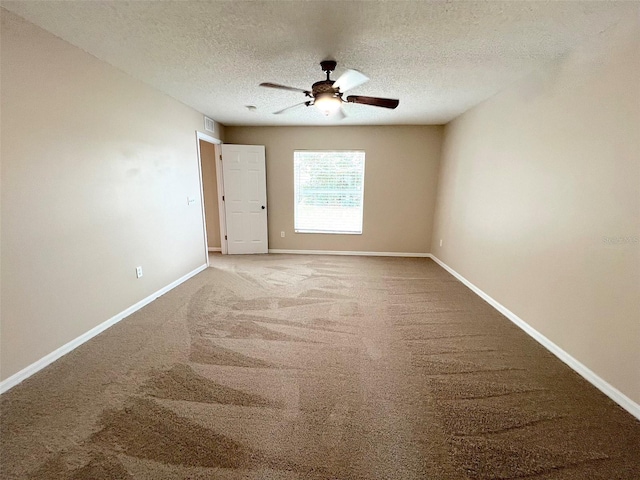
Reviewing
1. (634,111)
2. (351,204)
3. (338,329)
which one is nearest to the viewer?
(634,111)

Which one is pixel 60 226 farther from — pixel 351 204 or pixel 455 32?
pixel 351 204

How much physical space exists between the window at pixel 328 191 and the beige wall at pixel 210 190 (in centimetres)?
161

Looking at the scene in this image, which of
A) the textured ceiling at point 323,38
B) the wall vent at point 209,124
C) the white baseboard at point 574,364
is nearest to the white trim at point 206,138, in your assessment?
the wall vent at point 209,124

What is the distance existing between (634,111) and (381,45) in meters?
1.68

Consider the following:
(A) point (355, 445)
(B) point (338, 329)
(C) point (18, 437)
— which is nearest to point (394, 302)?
(B) point (338, 329)

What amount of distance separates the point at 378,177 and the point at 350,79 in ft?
9.28

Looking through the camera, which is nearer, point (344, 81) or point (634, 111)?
point (634, 111)

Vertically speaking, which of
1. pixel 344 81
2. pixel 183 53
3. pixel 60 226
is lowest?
pixel 60 226

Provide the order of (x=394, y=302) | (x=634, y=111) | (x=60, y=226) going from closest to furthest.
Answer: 1. (x=634, y=111)
2. (x=60, y=226)
3. (x=394, y=302)

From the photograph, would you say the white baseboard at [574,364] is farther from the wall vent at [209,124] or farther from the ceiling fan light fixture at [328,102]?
the wall vent at [209,124]

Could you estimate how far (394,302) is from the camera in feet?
9.82

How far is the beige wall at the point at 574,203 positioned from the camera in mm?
1590

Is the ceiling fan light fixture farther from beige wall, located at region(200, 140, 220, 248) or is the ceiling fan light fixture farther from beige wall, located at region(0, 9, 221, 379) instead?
beige wall, located at region(200, 140, 220, 248)

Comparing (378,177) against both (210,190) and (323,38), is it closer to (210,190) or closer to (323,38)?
(323,38)
